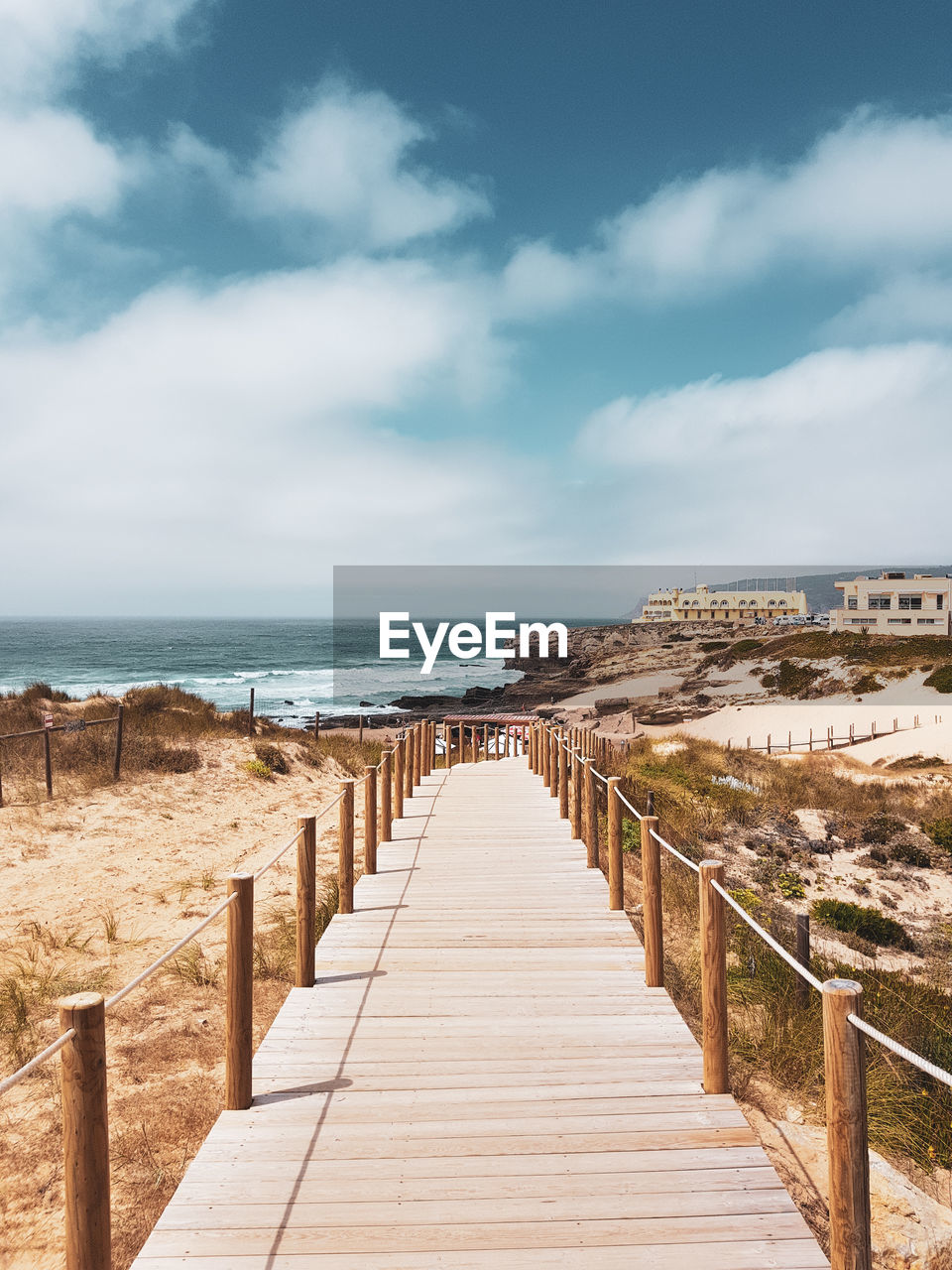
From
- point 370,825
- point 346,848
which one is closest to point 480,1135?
point 346,848

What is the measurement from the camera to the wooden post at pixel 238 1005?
3.80m

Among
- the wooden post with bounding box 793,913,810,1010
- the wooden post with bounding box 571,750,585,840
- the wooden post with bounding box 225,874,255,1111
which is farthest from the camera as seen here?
the wooden post with bounding box 571,750,585,840

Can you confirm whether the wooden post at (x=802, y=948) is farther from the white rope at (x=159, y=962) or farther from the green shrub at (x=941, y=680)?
the green shrub at (x=941, y=680)

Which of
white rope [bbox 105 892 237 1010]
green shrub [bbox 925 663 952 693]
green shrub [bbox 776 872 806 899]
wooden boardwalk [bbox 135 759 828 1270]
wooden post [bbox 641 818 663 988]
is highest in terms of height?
white rope [bbox 105 892 237 1010]

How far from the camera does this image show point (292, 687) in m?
63.3

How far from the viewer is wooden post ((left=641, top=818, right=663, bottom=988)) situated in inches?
200

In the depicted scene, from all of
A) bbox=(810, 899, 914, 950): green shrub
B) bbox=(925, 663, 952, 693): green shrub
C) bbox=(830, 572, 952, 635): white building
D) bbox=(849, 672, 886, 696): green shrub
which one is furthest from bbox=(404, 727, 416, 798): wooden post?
bbox=(830, 572, 952, 635): white building

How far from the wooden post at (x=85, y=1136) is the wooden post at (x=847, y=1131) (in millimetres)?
2483

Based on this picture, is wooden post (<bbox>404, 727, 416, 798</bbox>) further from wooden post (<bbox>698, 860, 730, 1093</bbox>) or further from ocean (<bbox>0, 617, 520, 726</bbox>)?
ocean (<bbox>0, 617, 520, 726</bbox>)

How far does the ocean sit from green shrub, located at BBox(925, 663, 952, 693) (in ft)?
117

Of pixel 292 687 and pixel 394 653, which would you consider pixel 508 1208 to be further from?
pixel 394 653

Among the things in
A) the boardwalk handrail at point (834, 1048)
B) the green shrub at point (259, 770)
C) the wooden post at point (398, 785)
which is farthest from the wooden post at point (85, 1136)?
the green shrub at point (259, 770)

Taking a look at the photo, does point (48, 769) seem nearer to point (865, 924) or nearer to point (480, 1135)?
point (480, 1135)

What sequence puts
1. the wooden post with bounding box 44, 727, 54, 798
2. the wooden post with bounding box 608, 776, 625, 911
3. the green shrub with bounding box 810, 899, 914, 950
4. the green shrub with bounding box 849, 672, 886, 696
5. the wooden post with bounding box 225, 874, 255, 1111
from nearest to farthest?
the wooden post with bounding box 225, 874, 255, 1111
the wooden post with bounding box 608, 776, 625, 911
the green shrub with bounding box 810, 899, 914, 950
the wooden post with bounding box 44, 727, 54, 798
the green shrub with bounding box 849, 672, 886, 696
